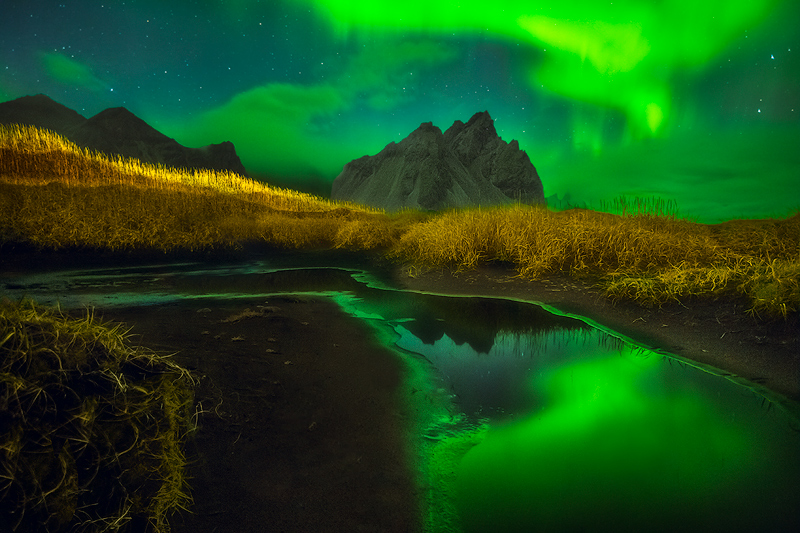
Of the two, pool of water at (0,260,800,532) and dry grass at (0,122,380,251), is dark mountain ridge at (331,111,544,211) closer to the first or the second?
dry grass at (0,122,380,251)

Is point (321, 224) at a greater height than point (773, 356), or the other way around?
point (321, 224)

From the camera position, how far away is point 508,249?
8.88 m

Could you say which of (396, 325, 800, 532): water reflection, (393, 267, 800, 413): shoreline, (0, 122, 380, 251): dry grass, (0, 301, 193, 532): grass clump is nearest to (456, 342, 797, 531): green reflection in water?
(396, 325, 800, 532): water reflection

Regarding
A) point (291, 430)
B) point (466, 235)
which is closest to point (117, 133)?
point (466, 235)

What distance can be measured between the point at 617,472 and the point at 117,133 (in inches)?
3303

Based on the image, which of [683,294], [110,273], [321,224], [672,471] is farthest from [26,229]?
[683,294]

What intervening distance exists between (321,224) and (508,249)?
8726 millimetres


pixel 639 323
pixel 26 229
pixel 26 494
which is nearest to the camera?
pixel 26 494

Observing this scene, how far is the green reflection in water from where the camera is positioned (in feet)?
7.03

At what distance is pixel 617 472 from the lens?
2.51 m

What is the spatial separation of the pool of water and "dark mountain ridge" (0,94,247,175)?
234 feet

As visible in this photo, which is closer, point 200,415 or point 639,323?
point 200,415

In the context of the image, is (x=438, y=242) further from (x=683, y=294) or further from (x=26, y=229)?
(x=26, y=229)

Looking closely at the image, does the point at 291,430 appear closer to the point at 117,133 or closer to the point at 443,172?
the point at 443,172
